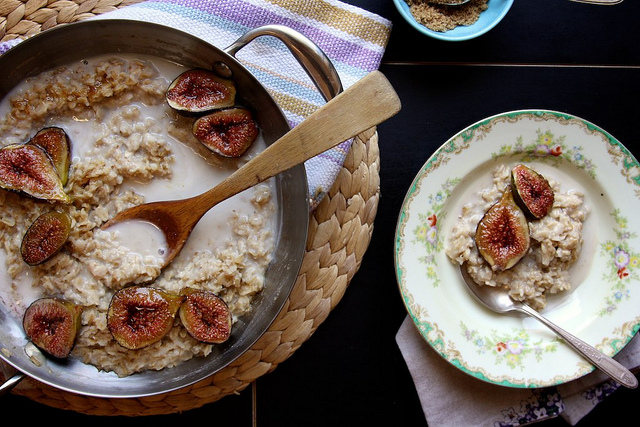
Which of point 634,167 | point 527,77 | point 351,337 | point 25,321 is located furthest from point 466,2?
point 25,321

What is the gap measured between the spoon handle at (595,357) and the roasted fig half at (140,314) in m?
1.30

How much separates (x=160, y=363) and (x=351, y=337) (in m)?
0.79

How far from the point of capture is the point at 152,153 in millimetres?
1872

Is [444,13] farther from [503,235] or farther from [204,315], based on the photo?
[204,315]

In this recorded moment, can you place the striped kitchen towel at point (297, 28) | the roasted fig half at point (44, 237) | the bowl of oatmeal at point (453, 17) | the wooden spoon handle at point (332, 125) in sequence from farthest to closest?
1. the bowl of oatmeal at point (453, 17)
2. the striped kitchen towel at point (297, 28)
3. the roasted fig half at point (44, 237)
4. the wooden spoon handle at point (332, 125)

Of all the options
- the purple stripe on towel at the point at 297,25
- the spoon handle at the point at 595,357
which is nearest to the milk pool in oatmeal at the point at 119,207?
the purple stripe on towel at the point at 297,25

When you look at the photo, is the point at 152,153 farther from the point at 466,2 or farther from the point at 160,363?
the point at 466,2

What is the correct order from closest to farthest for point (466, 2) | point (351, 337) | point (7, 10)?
point (7, 10) < point (466, 2) < point (351, 337)

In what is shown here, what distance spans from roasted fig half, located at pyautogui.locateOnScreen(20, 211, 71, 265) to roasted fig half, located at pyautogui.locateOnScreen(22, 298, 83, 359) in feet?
0.48

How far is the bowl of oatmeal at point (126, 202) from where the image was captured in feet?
6.09

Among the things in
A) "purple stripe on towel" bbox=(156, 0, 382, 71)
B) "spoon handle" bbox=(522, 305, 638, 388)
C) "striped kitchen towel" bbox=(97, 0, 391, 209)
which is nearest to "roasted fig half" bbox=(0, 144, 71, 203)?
"striped kitchen towel" bbox=(97, 0, 391, 209)

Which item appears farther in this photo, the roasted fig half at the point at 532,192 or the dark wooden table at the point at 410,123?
the dark wooden table at the point at 410,123

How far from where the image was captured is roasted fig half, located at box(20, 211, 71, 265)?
1788mm

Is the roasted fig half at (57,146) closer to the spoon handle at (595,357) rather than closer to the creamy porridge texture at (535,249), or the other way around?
the creamy porridge texture at (535,249)
